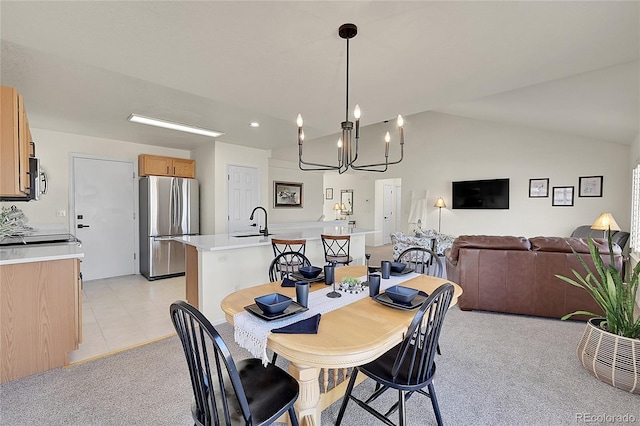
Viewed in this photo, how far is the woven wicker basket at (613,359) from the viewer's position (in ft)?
6.38

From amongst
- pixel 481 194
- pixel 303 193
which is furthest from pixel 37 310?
pixel 481 194

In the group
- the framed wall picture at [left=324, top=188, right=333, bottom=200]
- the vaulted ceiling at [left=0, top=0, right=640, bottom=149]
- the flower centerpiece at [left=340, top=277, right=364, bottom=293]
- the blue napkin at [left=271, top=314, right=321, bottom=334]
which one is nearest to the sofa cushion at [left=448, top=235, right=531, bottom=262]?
the vaulted ceiling at [left=0, top=0, right=640, bottom=149]

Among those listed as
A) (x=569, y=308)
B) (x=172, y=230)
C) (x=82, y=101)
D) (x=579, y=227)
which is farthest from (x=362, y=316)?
(x=579, y=227)

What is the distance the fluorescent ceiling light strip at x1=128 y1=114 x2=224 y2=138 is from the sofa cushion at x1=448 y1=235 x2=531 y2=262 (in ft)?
12.6

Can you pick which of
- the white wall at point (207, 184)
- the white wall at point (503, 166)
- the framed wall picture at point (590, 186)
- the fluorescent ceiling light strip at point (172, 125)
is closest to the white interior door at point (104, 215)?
the white wall at point (207, 184)

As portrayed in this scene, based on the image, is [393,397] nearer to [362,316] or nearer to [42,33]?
[362,316]

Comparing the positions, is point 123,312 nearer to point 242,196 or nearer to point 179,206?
point 179,206

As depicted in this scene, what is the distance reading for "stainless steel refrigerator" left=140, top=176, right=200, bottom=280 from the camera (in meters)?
4.87

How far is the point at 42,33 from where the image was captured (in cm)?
181

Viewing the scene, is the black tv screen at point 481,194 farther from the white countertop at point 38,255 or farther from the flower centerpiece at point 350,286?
the white countertop at point 38,255

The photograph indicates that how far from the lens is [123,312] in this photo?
340 cm

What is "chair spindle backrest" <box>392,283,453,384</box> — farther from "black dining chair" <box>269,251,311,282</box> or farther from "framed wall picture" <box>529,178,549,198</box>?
"framed wall picture" <box>529,178,549,198</box>

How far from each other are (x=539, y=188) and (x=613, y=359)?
189 inches

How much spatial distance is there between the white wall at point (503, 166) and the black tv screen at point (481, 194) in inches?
5.1
